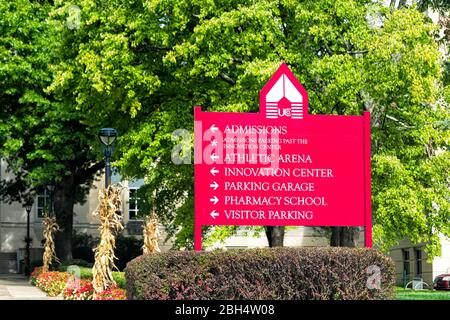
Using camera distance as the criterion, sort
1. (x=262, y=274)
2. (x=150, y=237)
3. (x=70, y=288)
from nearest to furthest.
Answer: (x=262, y=274) < (x=70, y=288) < (x=150, y=237)

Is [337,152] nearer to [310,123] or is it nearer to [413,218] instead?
[310,123]

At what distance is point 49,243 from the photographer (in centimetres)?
3784

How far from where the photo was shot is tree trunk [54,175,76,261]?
41812mm

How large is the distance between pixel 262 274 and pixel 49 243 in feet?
72.1

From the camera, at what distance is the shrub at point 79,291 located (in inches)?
1014

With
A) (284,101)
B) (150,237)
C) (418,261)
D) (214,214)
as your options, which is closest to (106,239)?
(150,237)

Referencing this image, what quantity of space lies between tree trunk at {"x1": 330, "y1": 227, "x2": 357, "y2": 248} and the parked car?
1358 centimetres

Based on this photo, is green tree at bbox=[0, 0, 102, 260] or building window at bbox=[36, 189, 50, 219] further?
building window at bbox=[36, 189, 50, 219]

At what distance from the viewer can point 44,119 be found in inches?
1448

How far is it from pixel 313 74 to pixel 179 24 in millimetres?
4667

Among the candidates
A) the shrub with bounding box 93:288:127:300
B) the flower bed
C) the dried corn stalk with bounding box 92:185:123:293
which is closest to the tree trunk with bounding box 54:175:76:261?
the flower bed

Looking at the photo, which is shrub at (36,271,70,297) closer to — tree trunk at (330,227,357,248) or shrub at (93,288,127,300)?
shrub at (93,288,127,300)

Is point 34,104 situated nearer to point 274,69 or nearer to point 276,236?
point 276,236

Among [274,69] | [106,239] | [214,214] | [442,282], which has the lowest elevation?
[442,282]
